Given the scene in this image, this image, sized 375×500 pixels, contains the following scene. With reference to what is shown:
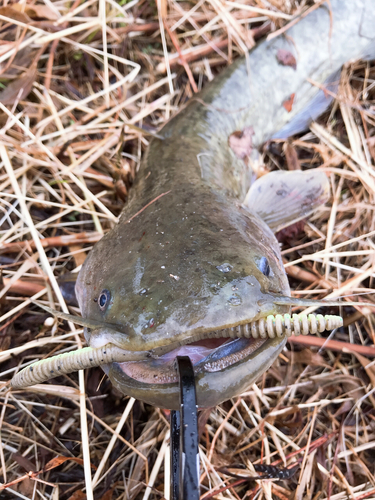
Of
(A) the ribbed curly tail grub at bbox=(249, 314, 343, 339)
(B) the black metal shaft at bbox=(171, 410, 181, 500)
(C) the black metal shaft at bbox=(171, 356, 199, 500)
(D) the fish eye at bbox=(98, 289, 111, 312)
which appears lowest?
(B) the black metal shaft at bbox=(171, 410, 181, 500)

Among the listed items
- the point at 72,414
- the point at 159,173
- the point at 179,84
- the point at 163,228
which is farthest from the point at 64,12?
the point at 72,414

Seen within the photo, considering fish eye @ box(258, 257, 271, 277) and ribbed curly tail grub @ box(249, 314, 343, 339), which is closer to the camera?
ribbed curly tail grub @ box(249, 314, 343, 339)

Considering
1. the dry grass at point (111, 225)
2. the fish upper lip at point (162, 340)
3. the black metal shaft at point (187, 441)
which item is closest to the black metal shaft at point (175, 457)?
the black metal shaft at point (187, 441)

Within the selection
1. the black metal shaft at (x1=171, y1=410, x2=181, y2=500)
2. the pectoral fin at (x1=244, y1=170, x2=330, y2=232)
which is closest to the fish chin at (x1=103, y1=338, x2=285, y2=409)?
the black metal shaft at (x1=171, y1=410, x2=181, y2=500)

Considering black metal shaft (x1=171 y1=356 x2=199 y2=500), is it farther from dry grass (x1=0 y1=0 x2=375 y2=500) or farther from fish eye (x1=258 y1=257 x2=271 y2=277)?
dry grass (x1=0 y1=0 x2=375 y2=500)

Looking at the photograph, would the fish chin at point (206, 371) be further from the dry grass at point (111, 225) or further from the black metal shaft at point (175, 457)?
the dry grass at point (111, 225)

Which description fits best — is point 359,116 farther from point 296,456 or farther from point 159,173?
point 296,456
